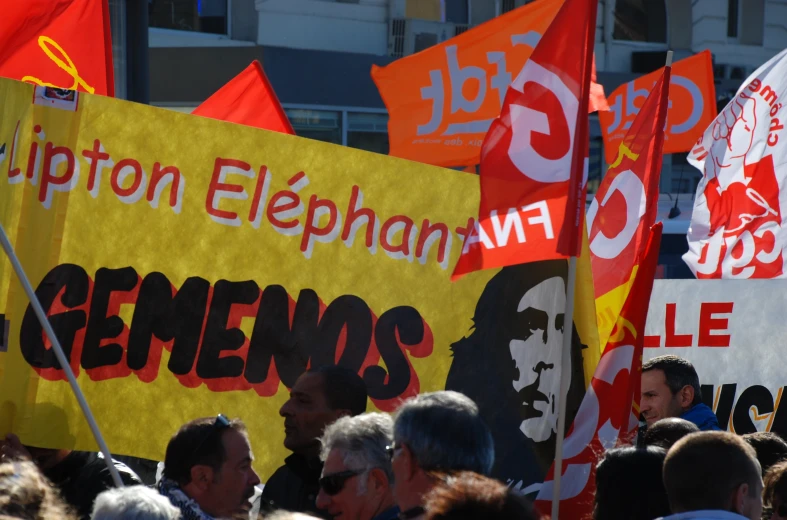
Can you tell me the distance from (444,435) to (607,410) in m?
1.59

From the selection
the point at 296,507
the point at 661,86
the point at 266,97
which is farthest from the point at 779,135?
the point at 296,507

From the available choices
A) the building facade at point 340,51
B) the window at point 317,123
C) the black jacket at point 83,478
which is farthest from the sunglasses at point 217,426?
the window at point 317,123

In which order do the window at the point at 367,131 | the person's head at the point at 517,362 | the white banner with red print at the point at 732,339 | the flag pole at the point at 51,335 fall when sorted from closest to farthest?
the flag pole at the point at 51,335 → the person's head at the point at 517,362 → the white banner with red print at the point at 732,339 → the window at the point at 367,131

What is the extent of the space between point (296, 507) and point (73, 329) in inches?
42.6

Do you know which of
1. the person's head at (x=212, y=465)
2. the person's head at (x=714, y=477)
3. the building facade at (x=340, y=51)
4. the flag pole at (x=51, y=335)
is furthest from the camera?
the building facade at (x=340, y=51)

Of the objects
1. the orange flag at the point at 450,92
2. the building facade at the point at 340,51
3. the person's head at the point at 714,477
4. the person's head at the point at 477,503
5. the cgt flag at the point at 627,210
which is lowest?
the person's head at the point at 714,477

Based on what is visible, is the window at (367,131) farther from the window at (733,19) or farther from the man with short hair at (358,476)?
the man with short hair at (358,476)

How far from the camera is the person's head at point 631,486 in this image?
3291 millimetres

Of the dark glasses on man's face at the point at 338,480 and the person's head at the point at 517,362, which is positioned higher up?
the person's head at the point at 517,362

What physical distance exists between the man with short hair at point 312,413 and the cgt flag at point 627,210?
1.34m

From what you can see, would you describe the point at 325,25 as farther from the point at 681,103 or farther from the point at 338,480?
the point at 338,480

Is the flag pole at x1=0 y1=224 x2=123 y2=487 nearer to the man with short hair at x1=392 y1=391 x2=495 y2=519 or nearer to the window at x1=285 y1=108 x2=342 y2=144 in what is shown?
the man with short hair at x1=392 y1=391 x2=495 y2=519

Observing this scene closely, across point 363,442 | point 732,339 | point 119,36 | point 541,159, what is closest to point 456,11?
point 119,36

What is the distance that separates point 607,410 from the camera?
4.48m
